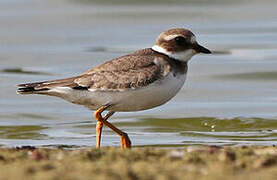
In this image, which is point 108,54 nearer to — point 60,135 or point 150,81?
point 60,135

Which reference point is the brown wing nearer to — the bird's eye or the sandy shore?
the bird's eye

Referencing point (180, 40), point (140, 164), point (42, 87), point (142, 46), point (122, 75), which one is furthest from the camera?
point (142, 46)

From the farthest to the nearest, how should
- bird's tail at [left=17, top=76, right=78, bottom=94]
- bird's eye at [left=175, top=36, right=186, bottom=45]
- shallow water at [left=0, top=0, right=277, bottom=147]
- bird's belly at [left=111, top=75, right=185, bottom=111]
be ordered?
shallow water at [left=0, top=0, right=277, bottom=147] → bird's eye at [left=175, top=36, right=186, bottom=45] → bird's tail at [left=17, top=76, right=78, bottom=94] → bird's belly at [left=111, top=75, right=185, bottom=111]

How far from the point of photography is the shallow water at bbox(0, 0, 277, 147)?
1224 cm

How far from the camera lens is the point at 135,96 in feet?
29.6

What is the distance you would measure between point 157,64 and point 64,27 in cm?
1118

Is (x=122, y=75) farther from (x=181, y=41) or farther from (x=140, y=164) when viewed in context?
(x=140, y=164)

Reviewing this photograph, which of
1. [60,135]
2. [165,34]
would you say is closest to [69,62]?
[60,135]

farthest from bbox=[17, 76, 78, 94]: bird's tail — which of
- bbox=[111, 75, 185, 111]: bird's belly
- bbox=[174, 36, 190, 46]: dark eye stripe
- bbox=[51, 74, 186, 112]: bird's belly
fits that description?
bbox=[174, 36, 190, 46]: dark eye stripe

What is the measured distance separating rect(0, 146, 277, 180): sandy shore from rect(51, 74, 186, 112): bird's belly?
2.04 m

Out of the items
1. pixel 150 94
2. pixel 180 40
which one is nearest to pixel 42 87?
pixel 150 94

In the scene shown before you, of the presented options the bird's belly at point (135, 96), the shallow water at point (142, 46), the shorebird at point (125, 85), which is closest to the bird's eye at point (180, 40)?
the shorebird at point (125, 85)

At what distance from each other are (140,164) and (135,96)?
2.96 metres

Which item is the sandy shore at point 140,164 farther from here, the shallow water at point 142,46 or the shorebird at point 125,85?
the shallow water at point 142,46
